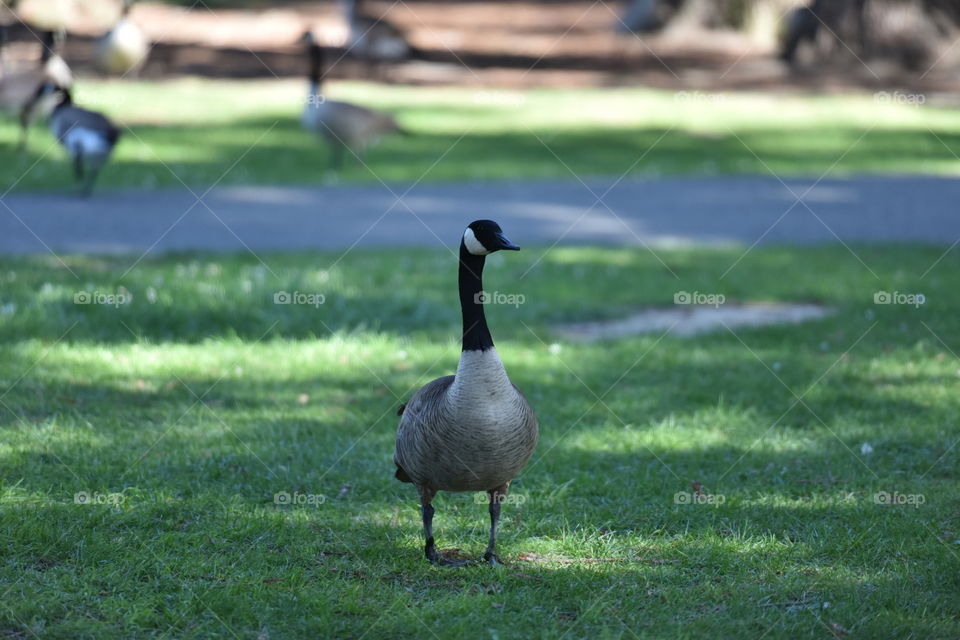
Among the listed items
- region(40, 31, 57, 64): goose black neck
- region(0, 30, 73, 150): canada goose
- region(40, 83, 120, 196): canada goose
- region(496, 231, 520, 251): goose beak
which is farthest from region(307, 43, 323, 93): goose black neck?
region(496, 231, 520, 251): goose beak

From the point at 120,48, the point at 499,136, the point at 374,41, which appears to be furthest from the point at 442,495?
the point at 374,41

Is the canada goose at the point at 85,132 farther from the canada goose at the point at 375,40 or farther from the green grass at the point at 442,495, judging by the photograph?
the canada goose at the point at 375,40

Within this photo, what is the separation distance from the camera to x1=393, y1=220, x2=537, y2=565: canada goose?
173 inches

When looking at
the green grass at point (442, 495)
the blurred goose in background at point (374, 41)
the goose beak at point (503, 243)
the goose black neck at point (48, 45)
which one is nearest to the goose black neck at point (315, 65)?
the goose black neck at point (48, 45)

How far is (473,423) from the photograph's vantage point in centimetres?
438

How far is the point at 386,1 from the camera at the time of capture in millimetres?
36781

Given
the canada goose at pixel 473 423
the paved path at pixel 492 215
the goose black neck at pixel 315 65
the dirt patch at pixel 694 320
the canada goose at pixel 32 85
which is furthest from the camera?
the goose black neck at pixel 315 65

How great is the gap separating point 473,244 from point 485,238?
0.08 metres

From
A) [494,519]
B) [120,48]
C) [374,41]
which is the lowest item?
[494,519]

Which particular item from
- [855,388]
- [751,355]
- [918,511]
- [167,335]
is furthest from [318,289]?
[918,511]

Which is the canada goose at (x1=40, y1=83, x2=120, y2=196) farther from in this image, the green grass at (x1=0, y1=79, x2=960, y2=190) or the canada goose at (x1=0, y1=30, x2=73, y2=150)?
the canada goose at (x1=0, y1=30, x2=73, y2=150)

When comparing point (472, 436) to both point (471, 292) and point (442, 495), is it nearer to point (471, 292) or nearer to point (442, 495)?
point (471, 292)

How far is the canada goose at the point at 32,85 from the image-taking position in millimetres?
14080

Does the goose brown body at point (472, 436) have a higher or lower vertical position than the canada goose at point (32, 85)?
→ lower
